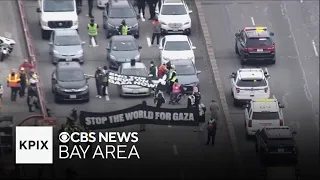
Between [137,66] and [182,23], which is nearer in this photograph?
[137,66]

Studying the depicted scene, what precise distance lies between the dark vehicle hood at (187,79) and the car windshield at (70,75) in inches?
190

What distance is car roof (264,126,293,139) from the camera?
7450 centimetres

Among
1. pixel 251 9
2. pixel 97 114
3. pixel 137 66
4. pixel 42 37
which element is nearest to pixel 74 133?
pixel 97 114

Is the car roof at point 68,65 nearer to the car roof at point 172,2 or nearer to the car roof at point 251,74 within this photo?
the car roof at point 251,74

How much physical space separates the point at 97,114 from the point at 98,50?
12.2 meters

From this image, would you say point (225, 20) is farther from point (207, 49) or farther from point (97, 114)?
point (97, 114)

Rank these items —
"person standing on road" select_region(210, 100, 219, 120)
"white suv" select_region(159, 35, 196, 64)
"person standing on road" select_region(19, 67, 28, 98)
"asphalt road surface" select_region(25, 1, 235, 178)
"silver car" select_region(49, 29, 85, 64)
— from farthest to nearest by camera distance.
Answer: "white suv" select_region(159, 35, 196, 64) < "silver car" select_region(49, 29, 85, 64) < "person standing on road" select_region(19, 67, 28, 98) < "person standing on road" select_region(210, 100, 219, 120) < "asphalt road surface" select_region(25, 1, 235, 178)

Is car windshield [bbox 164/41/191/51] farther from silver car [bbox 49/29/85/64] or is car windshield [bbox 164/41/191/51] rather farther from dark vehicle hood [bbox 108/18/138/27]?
silver car [bbox 49/29/85/64]

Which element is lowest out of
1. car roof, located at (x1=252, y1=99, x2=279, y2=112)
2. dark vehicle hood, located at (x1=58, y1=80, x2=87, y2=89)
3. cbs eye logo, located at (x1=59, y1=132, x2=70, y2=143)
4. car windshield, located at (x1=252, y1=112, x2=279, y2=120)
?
dark vehicle hood, located at (x1=58, y1=80, x2=87, y2=89)

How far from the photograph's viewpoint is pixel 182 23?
9069cm

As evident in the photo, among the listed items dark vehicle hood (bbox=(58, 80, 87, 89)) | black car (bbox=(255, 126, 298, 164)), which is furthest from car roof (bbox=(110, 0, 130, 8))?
black car (bbox=(255, 126, 298, 164))

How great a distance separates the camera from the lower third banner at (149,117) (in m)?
77.5

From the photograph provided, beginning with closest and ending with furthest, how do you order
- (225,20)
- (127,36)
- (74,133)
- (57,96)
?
(74,133), (57,96), (127,36), (225,20)

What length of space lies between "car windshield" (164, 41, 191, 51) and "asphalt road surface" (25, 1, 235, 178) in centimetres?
116
